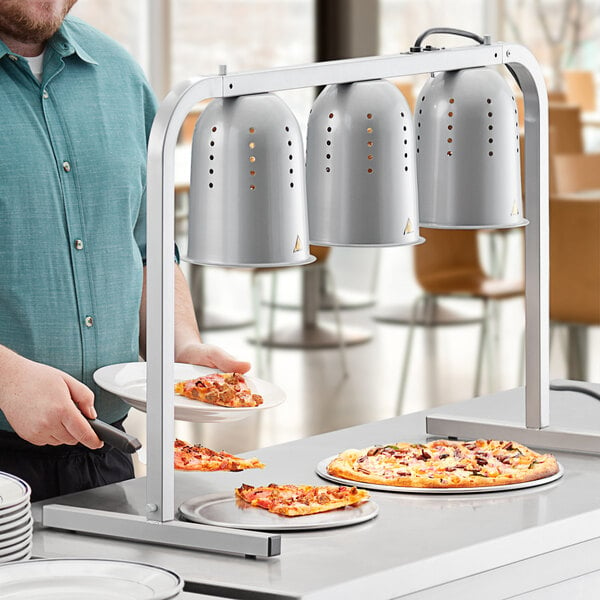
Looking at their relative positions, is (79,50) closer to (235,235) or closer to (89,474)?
(89,474)

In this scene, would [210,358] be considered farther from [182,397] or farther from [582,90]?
[582,90]

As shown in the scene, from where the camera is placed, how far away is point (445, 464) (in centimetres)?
199

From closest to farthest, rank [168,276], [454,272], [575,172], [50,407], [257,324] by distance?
[168,276] → [50,407] → [454,272] → [575,172] → [257,324]

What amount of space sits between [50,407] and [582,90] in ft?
22.6

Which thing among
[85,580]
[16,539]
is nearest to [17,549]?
[16,539]

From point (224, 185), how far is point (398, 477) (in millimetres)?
549

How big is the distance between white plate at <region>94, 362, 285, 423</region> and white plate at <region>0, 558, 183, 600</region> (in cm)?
33

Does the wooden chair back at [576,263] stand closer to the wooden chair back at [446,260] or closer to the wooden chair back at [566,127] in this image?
the wooden chair back at [446,260]

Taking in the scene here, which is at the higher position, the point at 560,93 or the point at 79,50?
the point at 560,93

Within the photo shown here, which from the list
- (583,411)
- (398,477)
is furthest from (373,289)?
(398,477)

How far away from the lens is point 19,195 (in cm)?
216

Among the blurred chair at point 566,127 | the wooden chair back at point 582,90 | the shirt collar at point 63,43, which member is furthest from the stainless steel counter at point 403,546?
the wooden chair back at point 582,90

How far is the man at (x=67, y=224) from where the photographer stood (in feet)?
7.09

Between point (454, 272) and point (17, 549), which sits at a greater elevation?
point (454, 272)
